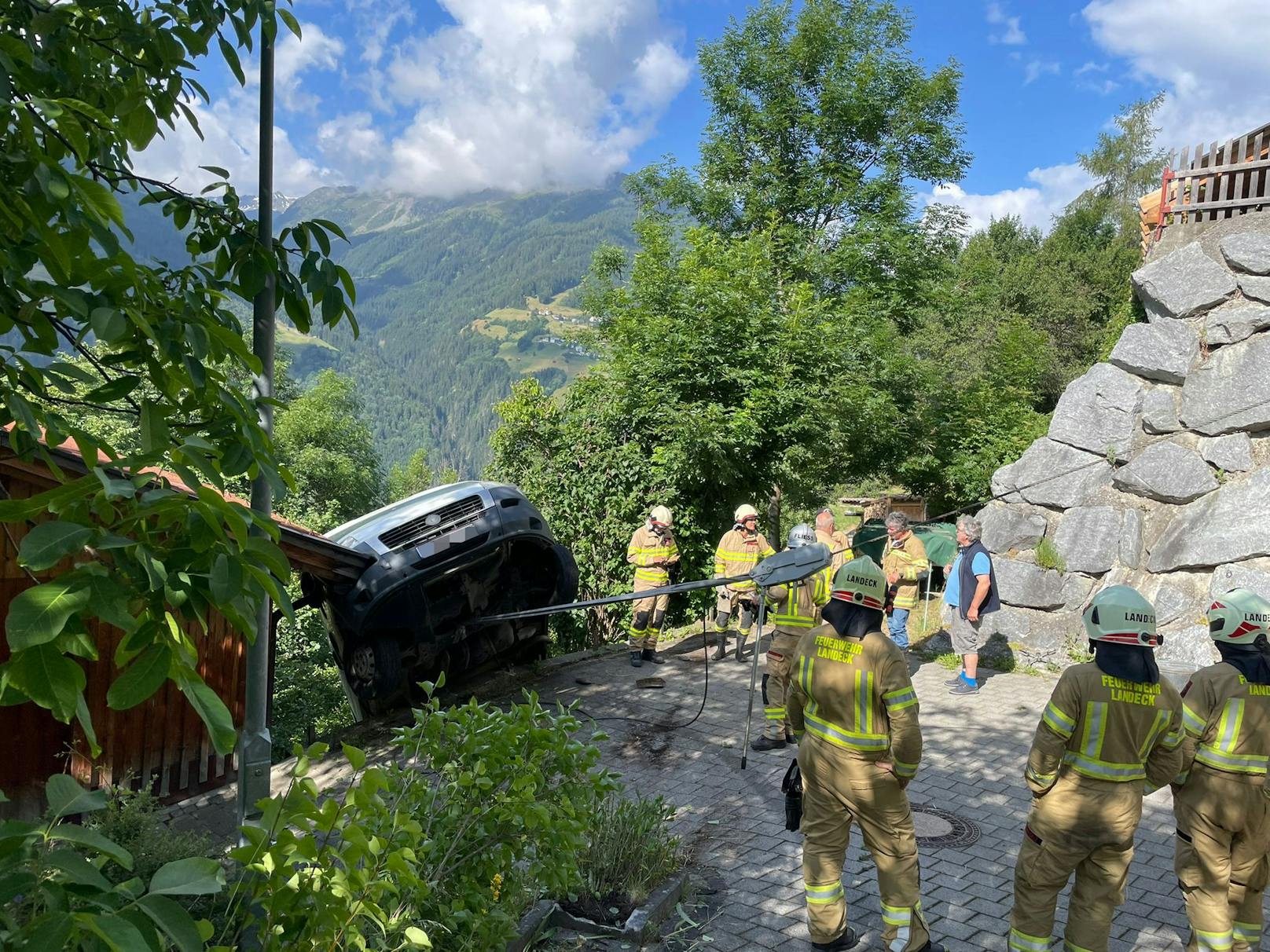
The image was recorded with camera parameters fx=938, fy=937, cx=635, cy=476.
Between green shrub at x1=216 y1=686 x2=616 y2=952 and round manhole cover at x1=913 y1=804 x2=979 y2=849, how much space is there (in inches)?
104

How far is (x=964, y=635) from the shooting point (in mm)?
10172

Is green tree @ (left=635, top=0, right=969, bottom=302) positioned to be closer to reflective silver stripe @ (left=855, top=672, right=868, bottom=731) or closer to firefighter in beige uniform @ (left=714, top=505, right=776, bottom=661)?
firefighter in beige uniform @ (left=714, top=505, right=776, bottom=661)

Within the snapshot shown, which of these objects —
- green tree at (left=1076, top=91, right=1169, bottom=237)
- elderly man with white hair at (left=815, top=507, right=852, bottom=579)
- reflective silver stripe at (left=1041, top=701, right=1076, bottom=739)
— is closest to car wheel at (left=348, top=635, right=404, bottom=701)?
elderly man with white hair at (left=815, top=507, right=852, bottom=579)

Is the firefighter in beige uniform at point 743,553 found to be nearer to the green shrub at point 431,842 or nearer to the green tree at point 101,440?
the green shrub at point 431,842

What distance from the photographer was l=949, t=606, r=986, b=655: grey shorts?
10.1 m

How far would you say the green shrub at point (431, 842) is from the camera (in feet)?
8.60

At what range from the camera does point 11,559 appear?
602 cm

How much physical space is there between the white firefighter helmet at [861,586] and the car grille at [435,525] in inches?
177

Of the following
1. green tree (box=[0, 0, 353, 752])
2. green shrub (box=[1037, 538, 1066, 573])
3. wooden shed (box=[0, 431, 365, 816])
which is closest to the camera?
green tree (box=[0, 0, 353, 752])

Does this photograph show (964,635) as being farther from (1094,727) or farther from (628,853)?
(628,853)

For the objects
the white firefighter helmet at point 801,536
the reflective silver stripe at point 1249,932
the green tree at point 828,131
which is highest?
the green tree at point 828,131

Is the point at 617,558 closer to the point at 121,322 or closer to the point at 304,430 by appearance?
the point at 121,322

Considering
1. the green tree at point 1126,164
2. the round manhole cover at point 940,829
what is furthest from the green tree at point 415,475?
the round manhole cover at point 940,829

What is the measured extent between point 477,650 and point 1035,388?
24382 mm
